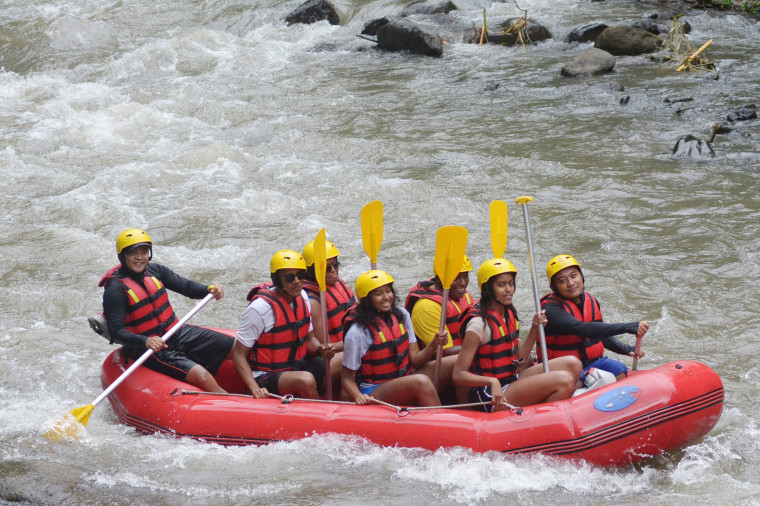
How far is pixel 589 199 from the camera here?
851cm

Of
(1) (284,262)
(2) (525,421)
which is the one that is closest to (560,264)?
(2) (525,421)

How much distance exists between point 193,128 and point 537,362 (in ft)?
24.4

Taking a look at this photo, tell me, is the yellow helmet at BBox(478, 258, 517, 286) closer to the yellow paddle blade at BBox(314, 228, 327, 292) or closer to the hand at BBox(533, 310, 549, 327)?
the hand at BBox(533, 310, 549, 327)

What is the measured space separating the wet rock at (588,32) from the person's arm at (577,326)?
417 inches

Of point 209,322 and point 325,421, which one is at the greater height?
point 325,421

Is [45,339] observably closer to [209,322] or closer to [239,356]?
[209,322]

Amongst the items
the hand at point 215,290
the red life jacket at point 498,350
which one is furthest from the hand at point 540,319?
the hand at point 215,290

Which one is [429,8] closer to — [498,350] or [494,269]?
[494,269]

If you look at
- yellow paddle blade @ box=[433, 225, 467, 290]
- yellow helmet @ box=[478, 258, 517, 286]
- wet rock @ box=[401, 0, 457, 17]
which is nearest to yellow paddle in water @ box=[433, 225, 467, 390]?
yellow paddle blade @ box=[433, 225, 467, 290]

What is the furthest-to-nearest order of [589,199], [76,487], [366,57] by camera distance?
[366,57] → [589,199] → [76,487]

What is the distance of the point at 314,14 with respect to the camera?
16.3 metres

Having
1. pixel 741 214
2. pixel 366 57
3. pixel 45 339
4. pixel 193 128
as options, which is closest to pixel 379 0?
pixel 366 57

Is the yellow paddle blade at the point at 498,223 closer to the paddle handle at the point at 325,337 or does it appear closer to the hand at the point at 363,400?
the paddle handle at the point at 325,337

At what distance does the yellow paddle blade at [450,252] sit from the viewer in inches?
181
